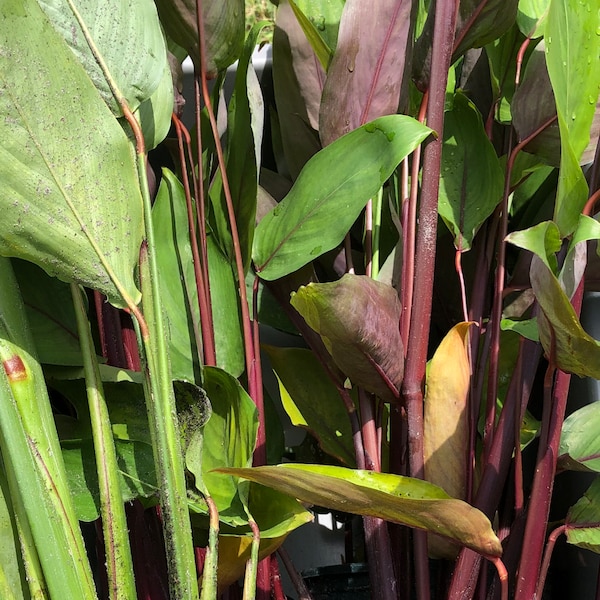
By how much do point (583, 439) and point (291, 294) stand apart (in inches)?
7.8

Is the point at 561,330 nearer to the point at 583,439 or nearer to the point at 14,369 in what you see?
the point at 583,439

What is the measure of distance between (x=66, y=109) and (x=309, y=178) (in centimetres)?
16

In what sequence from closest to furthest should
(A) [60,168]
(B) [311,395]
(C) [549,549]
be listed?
1. (A) [60,168]
2. (C) [549,549]
3. (B) [311,395]

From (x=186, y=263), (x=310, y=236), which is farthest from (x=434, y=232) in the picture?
(x=186, y=263)

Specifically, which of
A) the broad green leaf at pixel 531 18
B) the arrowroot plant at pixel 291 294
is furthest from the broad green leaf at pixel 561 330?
the broad green leaf at pixel 531 18

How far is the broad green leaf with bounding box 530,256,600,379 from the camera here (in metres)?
0.33

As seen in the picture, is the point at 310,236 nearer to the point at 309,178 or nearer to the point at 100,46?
the point at 309,178

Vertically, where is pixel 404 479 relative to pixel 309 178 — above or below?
below

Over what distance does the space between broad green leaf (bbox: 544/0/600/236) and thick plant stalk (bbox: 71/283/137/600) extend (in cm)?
25

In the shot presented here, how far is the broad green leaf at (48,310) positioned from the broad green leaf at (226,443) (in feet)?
0.32

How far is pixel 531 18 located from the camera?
48cm

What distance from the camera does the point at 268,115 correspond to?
0.63 metres

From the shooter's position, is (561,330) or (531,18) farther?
(531,18)

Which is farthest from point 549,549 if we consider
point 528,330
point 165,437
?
point 165,437
